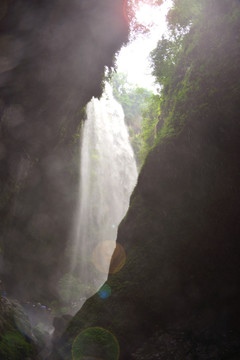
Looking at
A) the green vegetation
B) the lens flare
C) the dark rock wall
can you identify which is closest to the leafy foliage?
the dark rock wall

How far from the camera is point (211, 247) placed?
673 centimetres

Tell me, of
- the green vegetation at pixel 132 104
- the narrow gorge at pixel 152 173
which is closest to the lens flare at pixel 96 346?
the narrow gorge at pixel 152 173

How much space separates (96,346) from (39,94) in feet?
27.2

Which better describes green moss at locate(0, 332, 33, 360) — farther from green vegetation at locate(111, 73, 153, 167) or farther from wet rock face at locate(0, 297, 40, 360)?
green vegetation at locate(111, 73, 153, 167)

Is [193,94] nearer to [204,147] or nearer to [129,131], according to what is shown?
[204,147]

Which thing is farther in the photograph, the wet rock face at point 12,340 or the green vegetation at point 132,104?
the green vegetation at point 132,104

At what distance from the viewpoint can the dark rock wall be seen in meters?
6.06

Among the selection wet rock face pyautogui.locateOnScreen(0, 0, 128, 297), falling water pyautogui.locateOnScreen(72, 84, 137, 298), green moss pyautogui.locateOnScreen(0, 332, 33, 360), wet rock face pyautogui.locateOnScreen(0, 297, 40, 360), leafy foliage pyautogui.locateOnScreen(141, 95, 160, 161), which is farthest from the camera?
falling water pyautogui.locateOnScreen(72, 84, 137, 298)

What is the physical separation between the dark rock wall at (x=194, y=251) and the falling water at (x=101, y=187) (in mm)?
11336

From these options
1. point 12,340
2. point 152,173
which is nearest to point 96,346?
point 12,340

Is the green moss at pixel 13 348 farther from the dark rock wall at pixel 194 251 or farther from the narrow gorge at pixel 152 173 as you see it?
the dark rock wall at pixel 194 251

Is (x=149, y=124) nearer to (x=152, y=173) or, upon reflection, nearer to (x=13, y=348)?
(x=152, y=173)

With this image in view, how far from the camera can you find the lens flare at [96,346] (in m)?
5.58

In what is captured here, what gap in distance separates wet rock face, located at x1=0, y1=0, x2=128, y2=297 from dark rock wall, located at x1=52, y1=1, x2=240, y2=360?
14.0ft
